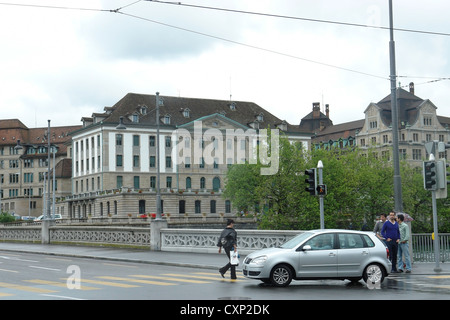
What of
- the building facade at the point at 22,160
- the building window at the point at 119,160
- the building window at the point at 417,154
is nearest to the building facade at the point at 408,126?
the building window at the point at 417,154

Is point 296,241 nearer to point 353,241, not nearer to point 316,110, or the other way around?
point 353,241

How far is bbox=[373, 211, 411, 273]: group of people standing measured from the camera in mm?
21297

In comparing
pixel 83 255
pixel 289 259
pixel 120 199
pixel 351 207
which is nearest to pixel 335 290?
pixel 289 259

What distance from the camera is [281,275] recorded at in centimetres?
1738

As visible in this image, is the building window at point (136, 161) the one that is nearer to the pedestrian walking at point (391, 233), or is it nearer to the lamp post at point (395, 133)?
the lamp post at point (395, 133)

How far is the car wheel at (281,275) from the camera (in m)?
17.3

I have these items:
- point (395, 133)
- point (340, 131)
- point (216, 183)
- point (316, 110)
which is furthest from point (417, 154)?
point (395, 133)

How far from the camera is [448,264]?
24781mm

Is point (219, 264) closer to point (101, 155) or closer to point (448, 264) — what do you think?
point (448, 264)

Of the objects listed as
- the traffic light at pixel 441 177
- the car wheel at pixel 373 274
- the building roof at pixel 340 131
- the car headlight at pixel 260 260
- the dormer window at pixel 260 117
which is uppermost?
the dormer window at pixel 260 117

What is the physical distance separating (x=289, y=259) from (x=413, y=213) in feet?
218

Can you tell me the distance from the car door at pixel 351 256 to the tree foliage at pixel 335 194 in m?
54.6

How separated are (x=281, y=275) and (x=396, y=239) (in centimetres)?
548

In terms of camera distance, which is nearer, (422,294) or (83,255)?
(422,294)
